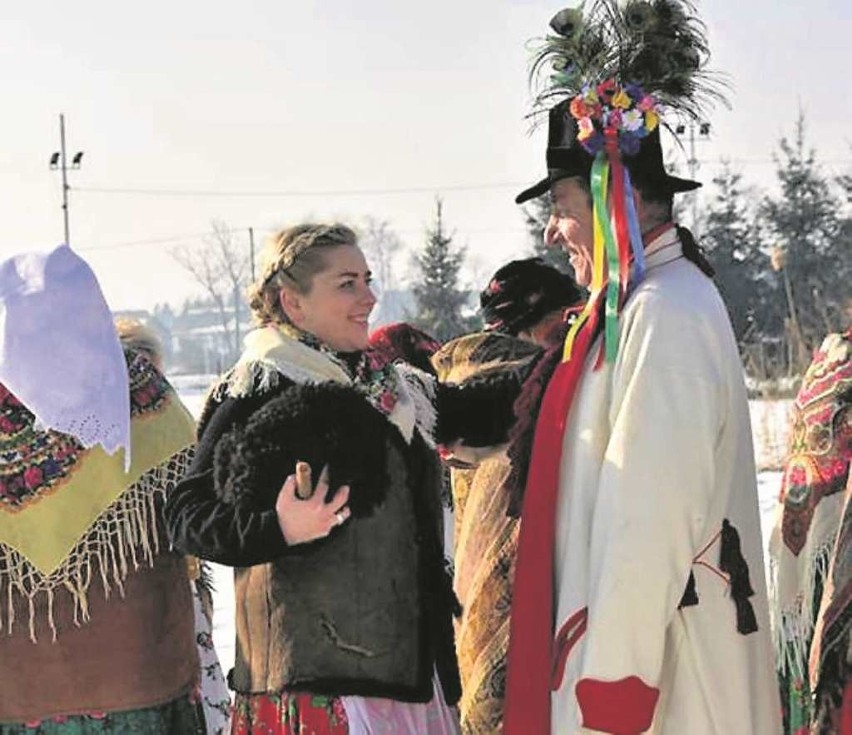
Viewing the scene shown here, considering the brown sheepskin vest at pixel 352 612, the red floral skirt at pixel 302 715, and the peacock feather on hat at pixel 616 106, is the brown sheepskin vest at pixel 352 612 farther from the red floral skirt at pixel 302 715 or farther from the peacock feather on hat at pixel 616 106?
the peacock feather on hat at pixel 616 106

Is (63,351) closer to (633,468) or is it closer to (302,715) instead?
(302,715)

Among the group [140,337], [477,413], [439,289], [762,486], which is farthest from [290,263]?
[439,289]

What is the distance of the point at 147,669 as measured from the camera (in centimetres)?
300

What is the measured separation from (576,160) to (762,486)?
913 centimetres

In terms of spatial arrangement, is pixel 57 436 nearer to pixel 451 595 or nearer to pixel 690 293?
pixel 451 595

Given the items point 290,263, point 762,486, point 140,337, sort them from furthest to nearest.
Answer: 1. point 762,486
2. point 140,337
3. point 290,263

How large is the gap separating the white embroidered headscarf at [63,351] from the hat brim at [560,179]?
0.95 meters

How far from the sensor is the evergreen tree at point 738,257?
101 ft

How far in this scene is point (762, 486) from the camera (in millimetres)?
11281

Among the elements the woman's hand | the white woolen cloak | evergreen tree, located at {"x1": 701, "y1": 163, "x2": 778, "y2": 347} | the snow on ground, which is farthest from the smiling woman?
evergreen tree, located at {"x1": 701, "y1": 163, "x2": 778, "y2": 347}

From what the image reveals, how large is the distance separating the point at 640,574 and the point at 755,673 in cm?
37

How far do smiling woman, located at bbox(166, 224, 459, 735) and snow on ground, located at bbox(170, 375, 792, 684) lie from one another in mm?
1616

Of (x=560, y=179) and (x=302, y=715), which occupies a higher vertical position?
(x=560, y=179)

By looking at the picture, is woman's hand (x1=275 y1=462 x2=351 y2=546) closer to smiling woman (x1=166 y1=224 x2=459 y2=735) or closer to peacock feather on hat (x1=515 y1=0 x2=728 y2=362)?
smiling woman (x1=166 y1=224 x2=459 y2=735)
